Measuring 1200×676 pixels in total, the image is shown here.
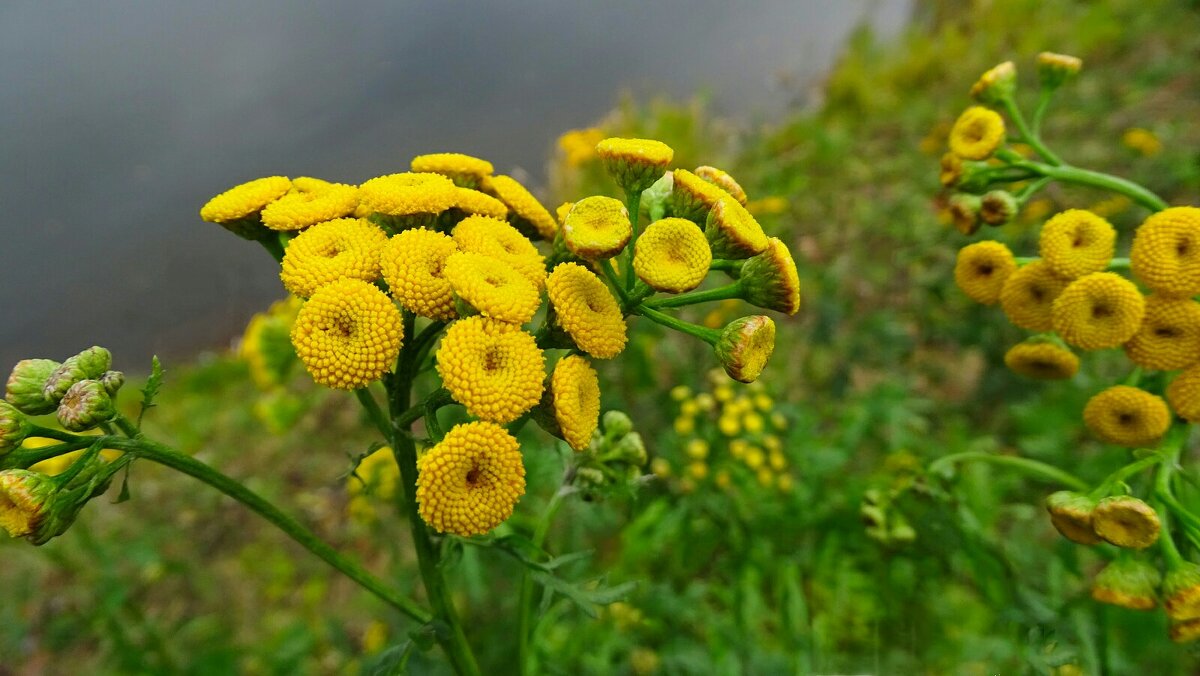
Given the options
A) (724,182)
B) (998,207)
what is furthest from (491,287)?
(998,207)

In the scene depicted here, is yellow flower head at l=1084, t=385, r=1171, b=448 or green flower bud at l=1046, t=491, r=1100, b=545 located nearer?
green flower bud at l=1046, t=491, r=1100, b=545

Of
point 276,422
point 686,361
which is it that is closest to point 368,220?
point 686,361

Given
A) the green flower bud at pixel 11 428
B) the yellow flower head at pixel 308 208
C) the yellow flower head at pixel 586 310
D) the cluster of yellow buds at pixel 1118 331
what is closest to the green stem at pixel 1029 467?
the cluster of yellow buds at pixel 1118 331

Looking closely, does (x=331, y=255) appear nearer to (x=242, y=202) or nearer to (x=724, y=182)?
(x=242, y=202)


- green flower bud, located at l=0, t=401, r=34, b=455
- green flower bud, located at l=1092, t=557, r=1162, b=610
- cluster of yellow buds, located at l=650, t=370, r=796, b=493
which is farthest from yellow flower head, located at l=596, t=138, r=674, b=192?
cluster of yellow buds, located at l=650, t=370, r=796, b=493

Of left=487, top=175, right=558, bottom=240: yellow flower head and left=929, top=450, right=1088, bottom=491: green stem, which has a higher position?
left=487, top=175, right=558, bottom=240: yellow flower head

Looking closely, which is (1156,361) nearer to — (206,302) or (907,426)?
(907,426)

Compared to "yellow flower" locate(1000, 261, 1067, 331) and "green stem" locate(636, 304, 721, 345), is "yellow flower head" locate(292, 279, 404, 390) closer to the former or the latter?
"green stem" locate(636, 304, 721, 345)
